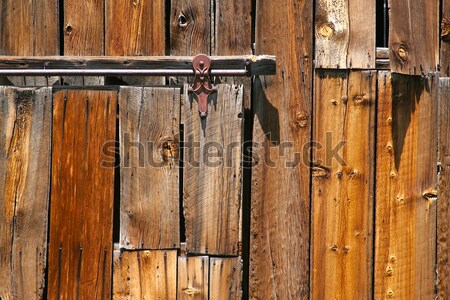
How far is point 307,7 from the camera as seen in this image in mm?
2705

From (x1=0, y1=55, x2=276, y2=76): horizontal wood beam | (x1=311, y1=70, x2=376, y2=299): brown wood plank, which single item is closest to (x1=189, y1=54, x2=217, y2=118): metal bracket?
(x1=0, y1=55, x2=276, y2=76): horizontal wood beam

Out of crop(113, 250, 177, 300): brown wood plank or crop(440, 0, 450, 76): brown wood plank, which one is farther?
crop(440, 0, 450, 76): brown wood plank

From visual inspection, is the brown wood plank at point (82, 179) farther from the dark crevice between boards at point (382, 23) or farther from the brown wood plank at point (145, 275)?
the dark crevice between boards at point (382, 23)

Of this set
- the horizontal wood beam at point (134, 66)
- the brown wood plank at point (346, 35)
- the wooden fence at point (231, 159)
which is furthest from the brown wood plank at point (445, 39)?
the horizontal wood beam at point (134, 66)

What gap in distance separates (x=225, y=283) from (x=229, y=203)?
0.40m

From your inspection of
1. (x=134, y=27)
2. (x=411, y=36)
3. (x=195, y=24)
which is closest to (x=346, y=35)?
(x=411, y=36)

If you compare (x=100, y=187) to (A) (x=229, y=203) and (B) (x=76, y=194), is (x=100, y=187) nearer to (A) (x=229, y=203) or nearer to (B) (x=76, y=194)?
(B) (x=76, y=194)

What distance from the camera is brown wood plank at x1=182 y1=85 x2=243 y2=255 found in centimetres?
264

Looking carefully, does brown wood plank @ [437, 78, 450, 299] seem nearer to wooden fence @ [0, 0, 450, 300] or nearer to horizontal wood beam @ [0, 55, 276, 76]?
wooden fence @ [0, 0, 450, 300]

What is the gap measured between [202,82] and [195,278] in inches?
38.2

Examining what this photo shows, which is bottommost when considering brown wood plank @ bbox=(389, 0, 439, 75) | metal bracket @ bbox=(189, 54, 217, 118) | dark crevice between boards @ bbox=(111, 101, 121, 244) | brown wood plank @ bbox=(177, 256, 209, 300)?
brown wood plank @ bbox=(177, 256, 209, 300)

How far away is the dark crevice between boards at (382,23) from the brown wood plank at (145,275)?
5.30 feet

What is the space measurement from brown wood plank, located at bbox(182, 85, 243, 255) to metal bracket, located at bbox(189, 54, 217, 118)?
0.10ft

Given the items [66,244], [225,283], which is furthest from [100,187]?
[225,283]
